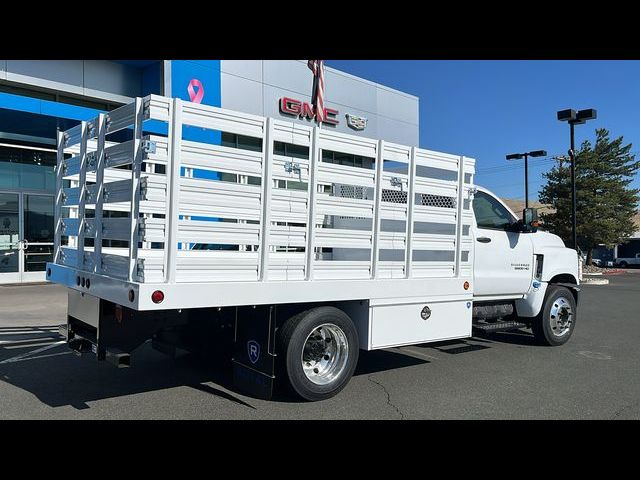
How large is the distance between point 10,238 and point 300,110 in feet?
31.8

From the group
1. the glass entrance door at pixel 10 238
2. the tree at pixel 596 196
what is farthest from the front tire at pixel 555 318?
the tree at pixel 596 196

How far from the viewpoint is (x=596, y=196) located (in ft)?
115

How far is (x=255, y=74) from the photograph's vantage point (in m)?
17.0

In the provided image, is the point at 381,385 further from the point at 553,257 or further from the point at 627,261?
the point at 627,261

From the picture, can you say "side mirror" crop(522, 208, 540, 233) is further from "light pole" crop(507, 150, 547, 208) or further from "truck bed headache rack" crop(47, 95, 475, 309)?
"light pole" crop(507, 150, 547, 208)

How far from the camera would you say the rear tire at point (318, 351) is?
4.79 m

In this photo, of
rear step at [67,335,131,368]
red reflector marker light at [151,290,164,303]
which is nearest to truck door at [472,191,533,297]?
red reflector marker light at [151,290,164,303]

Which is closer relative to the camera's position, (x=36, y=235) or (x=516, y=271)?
(x=516, y=271)

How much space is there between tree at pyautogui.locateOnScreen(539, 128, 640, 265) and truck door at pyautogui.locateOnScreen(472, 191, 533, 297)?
29.9m

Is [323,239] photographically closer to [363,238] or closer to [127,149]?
[363,238]

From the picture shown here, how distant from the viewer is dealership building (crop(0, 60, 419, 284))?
1393 centimetres

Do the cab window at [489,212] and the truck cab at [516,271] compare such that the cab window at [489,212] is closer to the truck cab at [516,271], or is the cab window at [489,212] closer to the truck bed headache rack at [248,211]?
the truck cab at [516,271]

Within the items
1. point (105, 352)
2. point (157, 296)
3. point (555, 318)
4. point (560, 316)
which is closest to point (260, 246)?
point (157, 296)

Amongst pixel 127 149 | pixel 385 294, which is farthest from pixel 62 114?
pixel 385 294
